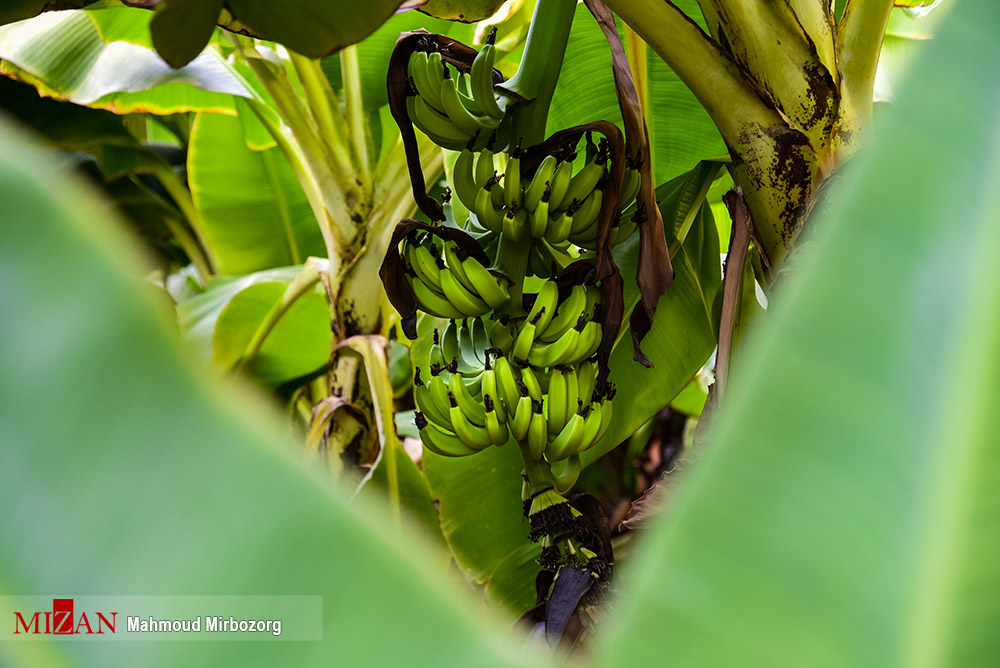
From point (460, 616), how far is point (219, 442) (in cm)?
5

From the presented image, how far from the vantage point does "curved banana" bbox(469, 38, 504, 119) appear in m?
0.63

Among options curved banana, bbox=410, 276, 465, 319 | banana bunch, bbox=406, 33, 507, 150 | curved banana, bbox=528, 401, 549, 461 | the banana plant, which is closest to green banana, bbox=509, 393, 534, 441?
curved banana, bbox=528, 401, 549, 461

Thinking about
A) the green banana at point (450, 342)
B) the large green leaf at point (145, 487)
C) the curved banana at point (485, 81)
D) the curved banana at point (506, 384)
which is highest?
the large green leaf at point (145, 487)

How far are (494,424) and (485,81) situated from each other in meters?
0.31

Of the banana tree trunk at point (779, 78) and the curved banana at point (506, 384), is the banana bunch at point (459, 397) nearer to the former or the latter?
the curved banana at point (506, 384)

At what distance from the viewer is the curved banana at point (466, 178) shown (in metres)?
0.68

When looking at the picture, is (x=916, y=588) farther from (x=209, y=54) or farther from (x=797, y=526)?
(x=209, y=54)

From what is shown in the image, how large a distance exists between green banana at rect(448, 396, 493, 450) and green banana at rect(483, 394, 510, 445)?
0.01 metres

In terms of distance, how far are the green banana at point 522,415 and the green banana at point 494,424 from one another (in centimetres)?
2

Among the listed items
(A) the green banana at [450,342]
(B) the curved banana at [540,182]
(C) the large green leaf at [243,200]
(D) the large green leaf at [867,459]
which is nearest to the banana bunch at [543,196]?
(B) the curved banana at [540,182]

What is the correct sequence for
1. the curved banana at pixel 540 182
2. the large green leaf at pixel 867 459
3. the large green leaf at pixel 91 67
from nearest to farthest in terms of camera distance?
the large green leaf at pixel 867 459 < the curved banana at pixel 540 182 < the large green leaf at pixel 91 67

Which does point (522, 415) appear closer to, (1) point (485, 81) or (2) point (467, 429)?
(2) point (467, 429)

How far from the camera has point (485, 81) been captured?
2.07ft

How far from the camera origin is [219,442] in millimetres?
120
